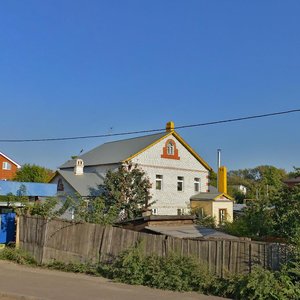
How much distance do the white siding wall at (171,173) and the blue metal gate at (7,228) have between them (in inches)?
737

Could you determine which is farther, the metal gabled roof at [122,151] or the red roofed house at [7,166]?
the red roofed house at [7,166]

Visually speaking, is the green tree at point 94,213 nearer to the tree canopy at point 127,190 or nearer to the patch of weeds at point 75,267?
the patch of weeds at point 75,267

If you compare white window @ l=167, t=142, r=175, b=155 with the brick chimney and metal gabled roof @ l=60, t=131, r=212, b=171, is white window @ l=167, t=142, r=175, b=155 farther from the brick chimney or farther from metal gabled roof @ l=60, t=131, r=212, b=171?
the brick chimney

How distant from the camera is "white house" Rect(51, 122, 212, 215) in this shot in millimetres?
37312

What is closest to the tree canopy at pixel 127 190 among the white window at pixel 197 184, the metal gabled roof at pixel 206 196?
the metal gabled roof at pixel 206 196

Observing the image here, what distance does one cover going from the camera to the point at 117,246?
1371cm

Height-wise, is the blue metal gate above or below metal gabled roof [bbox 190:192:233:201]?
below

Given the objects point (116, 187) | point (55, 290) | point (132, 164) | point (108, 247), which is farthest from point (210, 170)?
point (55, 290)

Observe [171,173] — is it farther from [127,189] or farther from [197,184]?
[127,189]

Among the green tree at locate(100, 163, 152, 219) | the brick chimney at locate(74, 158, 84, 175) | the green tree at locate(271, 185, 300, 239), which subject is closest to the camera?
the green tree at locate(271, 185, 300, 239)

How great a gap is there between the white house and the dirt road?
22162mm

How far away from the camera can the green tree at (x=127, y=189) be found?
3231 cm

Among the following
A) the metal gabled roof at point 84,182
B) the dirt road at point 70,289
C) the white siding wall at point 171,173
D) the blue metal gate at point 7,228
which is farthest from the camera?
the white siding wall at point 171,173

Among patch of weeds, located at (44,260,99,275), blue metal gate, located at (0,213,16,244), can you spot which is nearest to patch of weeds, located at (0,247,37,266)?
patch of weeds, located at (44,260,99,275)
